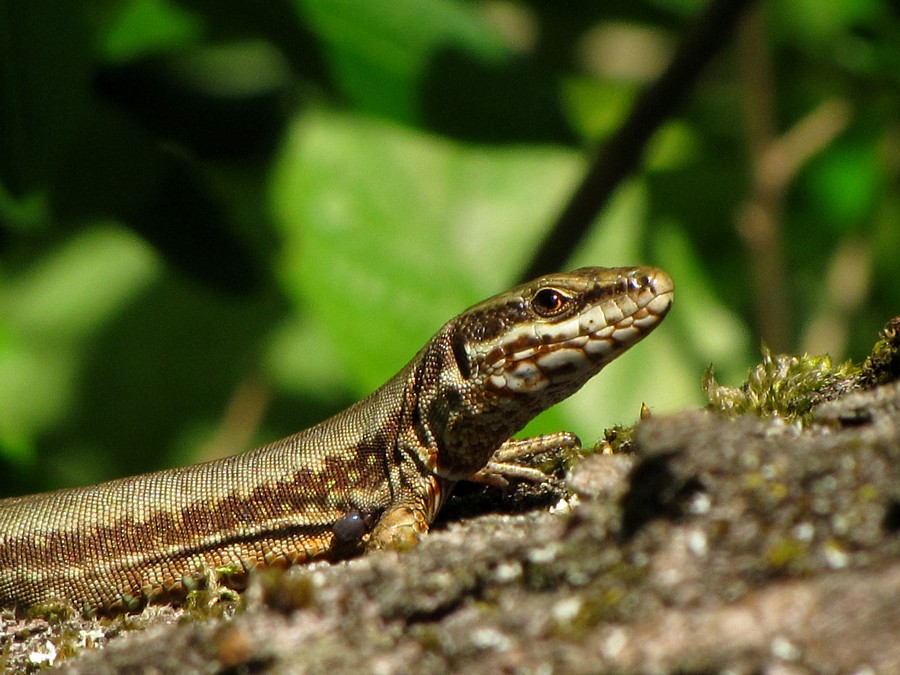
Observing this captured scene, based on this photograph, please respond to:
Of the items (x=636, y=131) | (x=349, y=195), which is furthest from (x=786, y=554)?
(x=349, y=195)

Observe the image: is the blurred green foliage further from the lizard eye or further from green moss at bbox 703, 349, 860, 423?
green moss at bbox 703, 349, 860, 423

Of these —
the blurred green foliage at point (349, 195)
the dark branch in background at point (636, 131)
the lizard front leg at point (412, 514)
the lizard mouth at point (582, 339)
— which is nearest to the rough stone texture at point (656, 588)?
the lizard front leg at point (412, 514)

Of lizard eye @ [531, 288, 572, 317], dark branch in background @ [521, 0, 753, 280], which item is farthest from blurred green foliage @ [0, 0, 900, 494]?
lizard eye @ [531, 288, 572, 317]

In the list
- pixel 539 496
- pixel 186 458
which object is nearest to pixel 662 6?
pixel 539 496

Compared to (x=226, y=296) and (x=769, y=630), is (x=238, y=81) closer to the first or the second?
(x=226, y=296)

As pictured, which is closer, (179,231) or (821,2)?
(179,231)

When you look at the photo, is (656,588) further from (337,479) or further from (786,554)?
(337,479)
